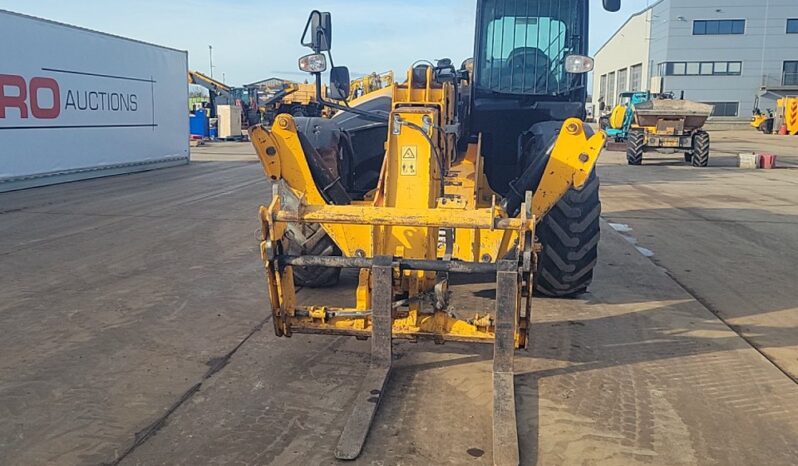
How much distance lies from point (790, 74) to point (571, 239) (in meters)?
54.5

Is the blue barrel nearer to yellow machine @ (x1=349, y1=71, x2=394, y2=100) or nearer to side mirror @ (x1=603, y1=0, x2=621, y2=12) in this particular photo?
yellow machine @ (x1=349, y1=71, x2=394, y2=100)

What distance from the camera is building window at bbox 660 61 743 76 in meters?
51.6

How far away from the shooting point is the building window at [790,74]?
5116 centimetres

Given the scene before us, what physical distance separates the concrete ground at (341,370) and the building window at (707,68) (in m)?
47.9

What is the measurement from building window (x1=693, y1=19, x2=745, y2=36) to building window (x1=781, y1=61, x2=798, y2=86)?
4.22 meters

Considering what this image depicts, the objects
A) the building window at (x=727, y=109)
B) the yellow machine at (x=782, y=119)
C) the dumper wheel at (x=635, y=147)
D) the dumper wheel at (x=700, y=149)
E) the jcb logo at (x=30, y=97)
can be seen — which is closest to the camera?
the jcb logo at (x=30, y=97)

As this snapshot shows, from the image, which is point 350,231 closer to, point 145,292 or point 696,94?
point 145,292

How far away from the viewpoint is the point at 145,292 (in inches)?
251

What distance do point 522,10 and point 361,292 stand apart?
3.99 m

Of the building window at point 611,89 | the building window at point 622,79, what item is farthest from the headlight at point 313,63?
the building window at point 611,89

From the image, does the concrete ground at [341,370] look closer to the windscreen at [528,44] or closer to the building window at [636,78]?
the windscreen at [528,44]

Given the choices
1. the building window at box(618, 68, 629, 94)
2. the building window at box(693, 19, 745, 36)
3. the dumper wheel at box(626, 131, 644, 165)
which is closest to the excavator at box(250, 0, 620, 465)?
the dumper wheel at box(626, 131, 644, 165)

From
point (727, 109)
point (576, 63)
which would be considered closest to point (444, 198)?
point (576, 63)

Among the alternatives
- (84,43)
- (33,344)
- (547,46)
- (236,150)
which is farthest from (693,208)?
(236,150)
